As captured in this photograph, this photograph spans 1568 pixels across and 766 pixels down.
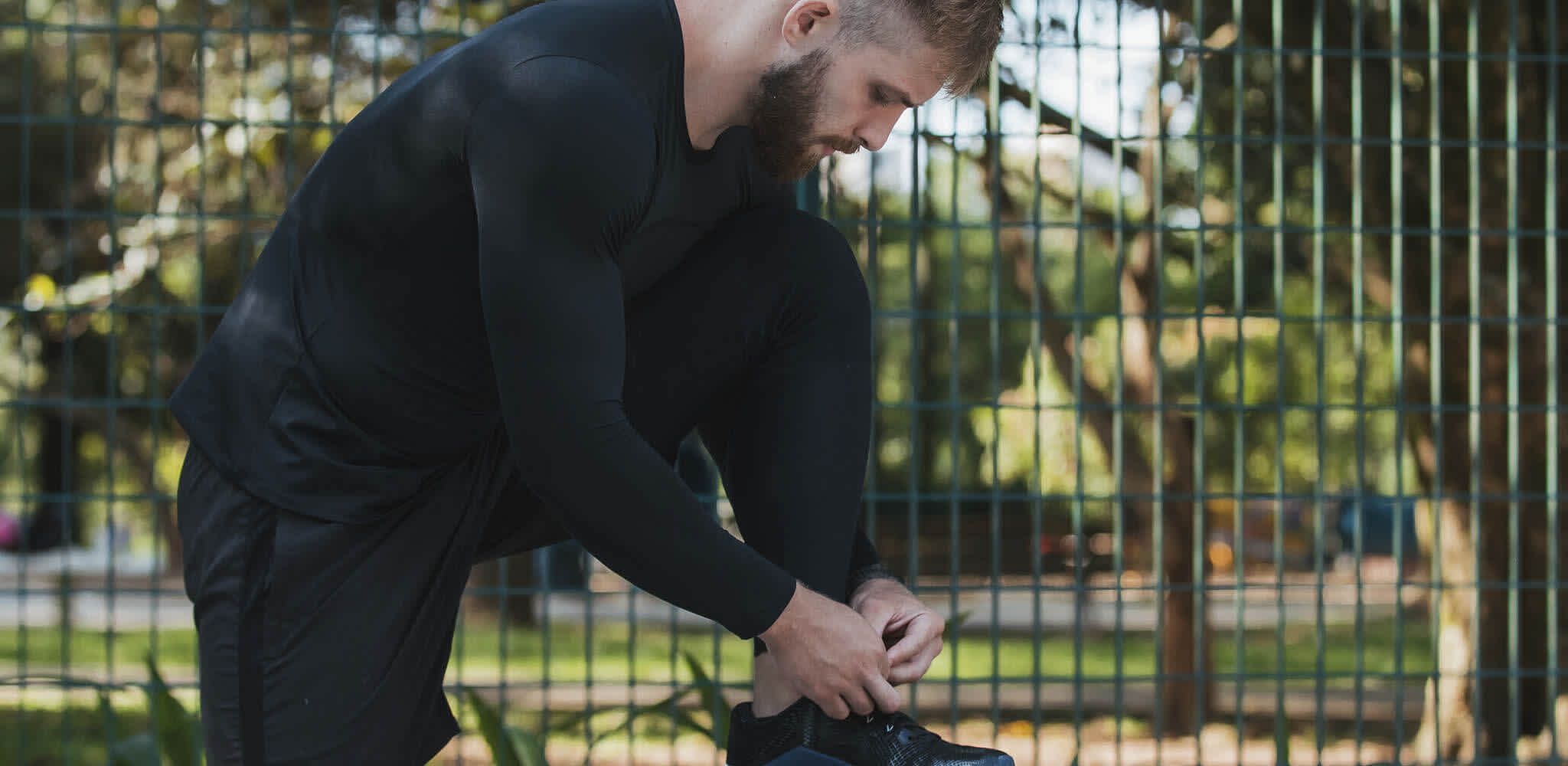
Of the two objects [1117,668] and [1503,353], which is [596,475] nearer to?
[1117,668]

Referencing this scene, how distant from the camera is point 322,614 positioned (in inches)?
62.7

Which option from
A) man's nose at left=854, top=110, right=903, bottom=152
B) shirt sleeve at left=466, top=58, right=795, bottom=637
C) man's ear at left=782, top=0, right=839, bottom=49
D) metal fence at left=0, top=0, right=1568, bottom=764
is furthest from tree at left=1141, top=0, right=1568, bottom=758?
shirt sleeve at left=466, top=58, right=795, bottom=637

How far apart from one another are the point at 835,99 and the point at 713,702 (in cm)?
211

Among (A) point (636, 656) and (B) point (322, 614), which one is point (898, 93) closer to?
(B) point (322, 614)

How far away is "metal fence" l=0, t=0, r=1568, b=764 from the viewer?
3.17 metres

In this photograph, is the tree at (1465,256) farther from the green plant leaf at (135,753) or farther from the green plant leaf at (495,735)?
the green plant leaf at (135,753)

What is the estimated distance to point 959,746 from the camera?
4.91 feet

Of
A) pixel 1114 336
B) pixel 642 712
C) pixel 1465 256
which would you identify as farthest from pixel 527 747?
pixel 1114 336

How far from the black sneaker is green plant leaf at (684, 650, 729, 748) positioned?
1.76 metres

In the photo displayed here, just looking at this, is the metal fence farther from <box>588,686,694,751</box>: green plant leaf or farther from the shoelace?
the shoelace

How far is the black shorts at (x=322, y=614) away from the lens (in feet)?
5.21

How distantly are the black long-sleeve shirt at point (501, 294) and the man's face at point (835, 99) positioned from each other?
0.31ft

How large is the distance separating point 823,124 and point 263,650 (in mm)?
885

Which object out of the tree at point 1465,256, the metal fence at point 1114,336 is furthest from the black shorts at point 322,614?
the tree at point 1465,256
